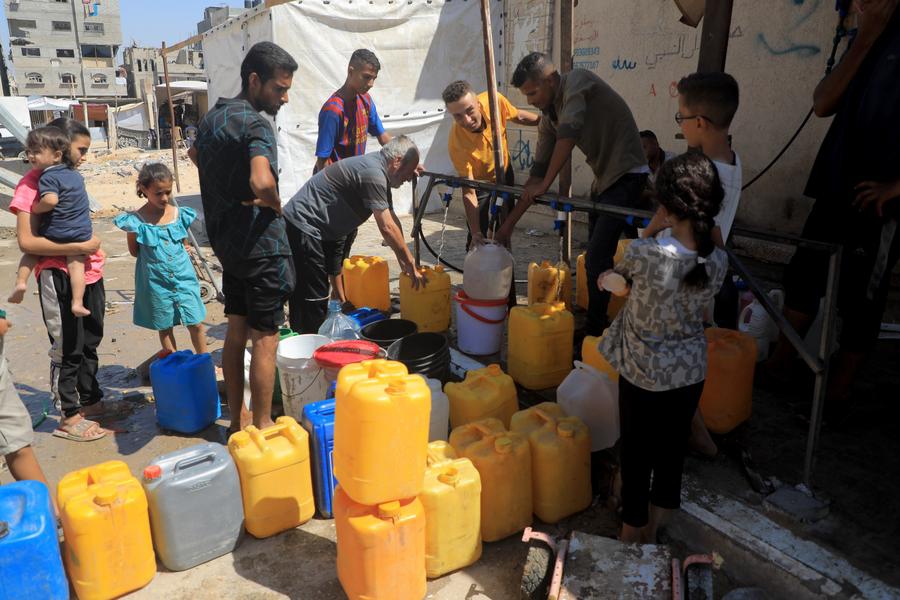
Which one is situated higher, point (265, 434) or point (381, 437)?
point (381, 437)

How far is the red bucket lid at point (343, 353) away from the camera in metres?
3.42

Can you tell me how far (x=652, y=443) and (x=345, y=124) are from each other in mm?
4099

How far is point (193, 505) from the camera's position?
2.67 metres

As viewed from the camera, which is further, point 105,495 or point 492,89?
point 492,89

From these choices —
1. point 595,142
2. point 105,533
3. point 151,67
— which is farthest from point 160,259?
point 151,67

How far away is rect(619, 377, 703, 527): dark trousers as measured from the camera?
8.02ft

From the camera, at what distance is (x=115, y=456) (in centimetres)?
363

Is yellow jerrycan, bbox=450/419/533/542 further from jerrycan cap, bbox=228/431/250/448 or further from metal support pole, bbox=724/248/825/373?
metal support pole, bbox=724/248/825/373

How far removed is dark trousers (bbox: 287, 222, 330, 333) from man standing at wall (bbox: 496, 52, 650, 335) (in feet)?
4.76

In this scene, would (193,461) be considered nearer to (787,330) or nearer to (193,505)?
(193,505)

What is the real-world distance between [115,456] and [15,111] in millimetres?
20374

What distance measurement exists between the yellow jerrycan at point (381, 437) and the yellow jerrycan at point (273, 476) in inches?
22.2

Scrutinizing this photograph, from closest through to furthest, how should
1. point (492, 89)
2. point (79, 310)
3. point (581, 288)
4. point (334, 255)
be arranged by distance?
point (79, 310), point (492, 89), point (334, 255), point (581, 288)

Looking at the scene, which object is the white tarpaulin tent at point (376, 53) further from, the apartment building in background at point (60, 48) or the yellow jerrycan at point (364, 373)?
the apartment building in background at point (60, 48)
